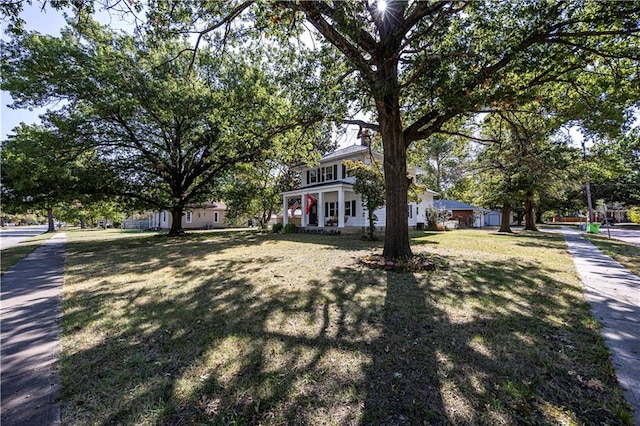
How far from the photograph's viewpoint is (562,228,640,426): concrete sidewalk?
2721 millimetres

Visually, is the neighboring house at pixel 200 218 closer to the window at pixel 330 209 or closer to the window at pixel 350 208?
the window at pixel 330 209

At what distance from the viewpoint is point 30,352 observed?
10.7 ft

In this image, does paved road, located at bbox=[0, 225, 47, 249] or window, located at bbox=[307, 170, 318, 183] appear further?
window, located at bbox=[307, 170, 318, 183]

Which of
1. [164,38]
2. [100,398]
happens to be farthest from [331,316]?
[164,38]

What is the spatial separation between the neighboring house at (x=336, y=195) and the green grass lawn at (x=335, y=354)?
1388 centimetres

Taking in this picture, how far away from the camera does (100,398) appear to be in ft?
8.04

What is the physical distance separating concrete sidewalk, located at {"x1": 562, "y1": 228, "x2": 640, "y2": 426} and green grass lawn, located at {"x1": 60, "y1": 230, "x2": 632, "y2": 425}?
13 centimetres

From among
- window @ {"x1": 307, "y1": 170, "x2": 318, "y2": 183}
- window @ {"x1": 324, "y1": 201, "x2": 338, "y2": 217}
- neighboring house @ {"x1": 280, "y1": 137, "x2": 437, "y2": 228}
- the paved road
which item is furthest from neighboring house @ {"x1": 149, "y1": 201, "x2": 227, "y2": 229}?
window @ {"x1": 324, "y1": 201, "x2": 338, "y2": 217}

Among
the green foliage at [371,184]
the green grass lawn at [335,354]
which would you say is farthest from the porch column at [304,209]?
the green grass lawn at [335,354]

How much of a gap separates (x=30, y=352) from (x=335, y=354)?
3.50 m

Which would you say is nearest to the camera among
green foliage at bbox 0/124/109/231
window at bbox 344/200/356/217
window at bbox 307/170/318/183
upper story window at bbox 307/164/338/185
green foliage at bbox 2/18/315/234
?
green foliage at bbox 2/18/315/234

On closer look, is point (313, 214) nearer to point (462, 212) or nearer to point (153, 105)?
point (153, 105)

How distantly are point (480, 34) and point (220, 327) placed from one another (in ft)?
30.1

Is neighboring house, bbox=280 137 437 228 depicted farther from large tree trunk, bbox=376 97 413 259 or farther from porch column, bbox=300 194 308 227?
large tree trunk, bbox=376 97 413 259
